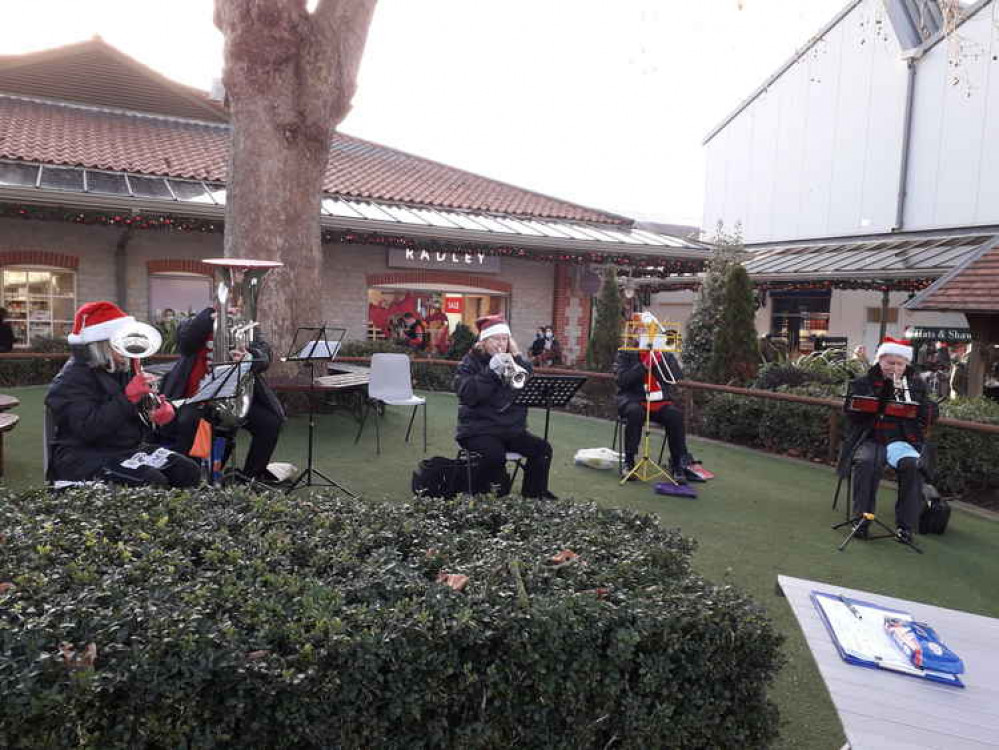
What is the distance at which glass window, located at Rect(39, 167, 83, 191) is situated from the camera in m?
10.9

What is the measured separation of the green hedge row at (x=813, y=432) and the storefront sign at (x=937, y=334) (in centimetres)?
777

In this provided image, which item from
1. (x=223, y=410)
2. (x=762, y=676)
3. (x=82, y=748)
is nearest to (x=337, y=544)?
(x=82, y=748)

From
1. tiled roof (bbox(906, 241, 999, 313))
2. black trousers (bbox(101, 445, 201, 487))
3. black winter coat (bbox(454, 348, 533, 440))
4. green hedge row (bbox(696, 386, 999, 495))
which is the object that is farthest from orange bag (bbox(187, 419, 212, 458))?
tiled roof (bbox(906, 241, 999, 313))

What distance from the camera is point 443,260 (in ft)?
52.5

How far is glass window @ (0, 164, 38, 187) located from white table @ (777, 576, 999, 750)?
12.0 meters

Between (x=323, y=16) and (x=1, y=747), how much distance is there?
7.99m

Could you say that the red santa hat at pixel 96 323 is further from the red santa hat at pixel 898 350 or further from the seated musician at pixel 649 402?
the red santa hat at pixel 898 350

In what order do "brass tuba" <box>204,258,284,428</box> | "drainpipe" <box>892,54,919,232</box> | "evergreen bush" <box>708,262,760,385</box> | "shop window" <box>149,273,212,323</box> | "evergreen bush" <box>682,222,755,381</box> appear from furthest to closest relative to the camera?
1. "drainpipe" <box>892,54,919,232</box>
2. "shop window" <box>149,273,212,323</box>
3. "evergreen bush" <box>682,222,755,381</box>
4. "evergreen bush" <box>708,262,760,385</box>
5. "brass tuba" <box>204,258,284,428</box>

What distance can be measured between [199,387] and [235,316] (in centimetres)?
58

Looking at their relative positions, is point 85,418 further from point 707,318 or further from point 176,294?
point 176,294

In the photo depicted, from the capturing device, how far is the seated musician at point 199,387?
17.7 feet

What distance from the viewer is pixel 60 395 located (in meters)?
4.01

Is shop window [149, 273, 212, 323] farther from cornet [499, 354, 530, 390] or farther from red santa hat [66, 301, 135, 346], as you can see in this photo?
red santa hat [66, 301, 135, 346]

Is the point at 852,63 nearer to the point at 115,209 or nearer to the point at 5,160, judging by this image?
the point at 115,209
